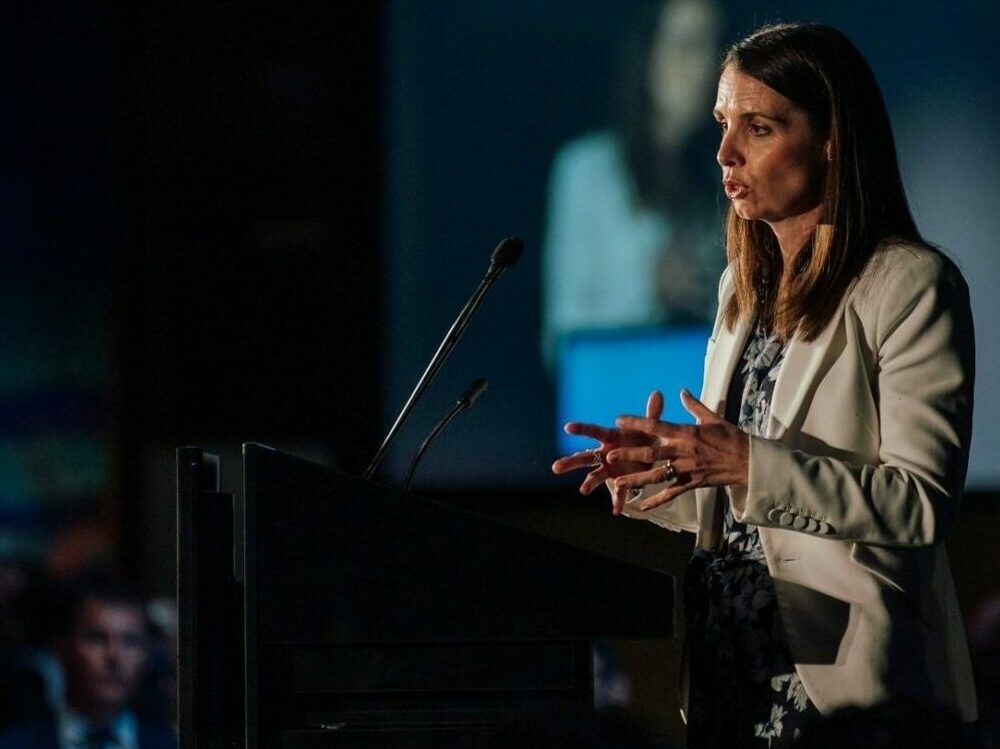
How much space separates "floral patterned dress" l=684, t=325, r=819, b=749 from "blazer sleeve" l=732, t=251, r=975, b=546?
5.7 inches

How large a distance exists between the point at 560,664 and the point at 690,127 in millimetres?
2880

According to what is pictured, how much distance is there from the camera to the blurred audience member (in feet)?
12.8

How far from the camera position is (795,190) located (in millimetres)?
1633

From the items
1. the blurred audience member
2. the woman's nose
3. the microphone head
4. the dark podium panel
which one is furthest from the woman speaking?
the blurred audience member

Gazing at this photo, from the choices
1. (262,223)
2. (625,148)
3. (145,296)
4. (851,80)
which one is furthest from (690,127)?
(851,80)

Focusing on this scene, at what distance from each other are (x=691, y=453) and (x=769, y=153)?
43cm

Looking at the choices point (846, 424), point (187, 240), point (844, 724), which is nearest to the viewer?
point (844, 724)

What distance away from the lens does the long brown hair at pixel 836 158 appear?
5.25ft

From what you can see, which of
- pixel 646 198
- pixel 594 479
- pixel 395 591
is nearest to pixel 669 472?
pixel 594 479

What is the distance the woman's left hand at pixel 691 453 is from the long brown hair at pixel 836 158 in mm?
231

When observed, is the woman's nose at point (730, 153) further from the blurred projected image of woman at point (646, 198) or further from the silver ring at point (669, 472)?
the blurred projected image of woman at point (646, 198)

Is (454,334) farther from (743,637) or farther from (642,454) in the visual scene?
(743,637)

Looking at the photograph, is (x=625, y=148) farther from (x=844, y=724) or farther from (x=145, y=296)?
(x=844, y=724)

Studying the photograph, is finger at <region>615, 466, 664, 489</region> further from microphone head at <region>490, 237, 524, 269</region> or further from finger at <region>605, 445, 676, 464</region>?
microphone head at <region>490, 237, 524, 269</region>
